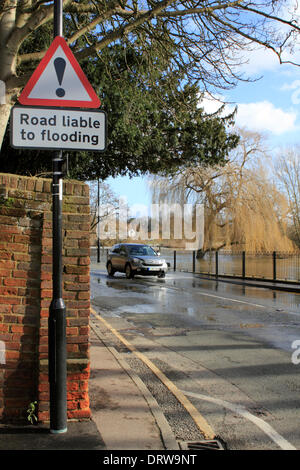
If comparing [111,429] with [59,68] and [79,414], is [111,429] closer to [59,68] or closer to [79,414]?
[79,414]

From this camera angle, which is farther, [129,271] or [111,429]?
[129,271]

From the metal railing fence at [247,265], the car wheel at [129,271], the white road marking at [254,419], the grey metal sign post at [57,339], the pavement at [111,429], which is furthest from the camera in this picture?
the car wheel at [129,271]

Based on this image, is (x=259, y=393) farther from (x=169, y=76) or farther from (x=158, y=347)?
(x=169, y=76)

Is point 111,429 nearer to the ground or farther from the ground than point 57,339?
nearer to the ground

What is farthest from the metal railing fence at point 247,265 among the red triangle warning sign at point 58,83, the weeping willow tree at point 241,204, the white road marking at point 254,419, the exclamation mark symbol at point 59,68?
the exclamation mark symbol at point 59,68

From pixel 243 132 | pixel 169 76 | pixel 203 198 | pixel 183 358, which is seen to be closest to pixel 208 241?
pixel 203 198

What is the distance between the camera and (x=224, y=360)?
21.9 feet

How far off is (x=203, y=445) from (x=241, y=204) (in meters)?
25.1

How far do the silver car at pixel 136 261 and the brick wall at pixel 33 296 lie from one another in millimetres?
17525

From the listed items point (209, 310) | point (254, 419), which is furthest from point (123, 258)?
point (254, 419)

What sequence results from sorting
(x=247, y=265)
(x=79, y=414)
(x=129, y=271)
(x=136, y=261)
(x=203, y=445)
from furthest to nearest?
(x=247, y=265) → (x=129, y=271) → (x=136, y=261) → (x=79, y=414) → (x=203, y=445)

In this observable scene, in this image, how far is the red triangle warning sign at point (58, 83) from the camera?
3.57m

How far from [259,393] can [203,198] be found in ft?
85.0

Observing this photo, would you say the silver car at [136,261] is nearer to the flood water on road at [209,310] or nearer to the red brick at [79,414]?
the flood water on road at [209,310]
